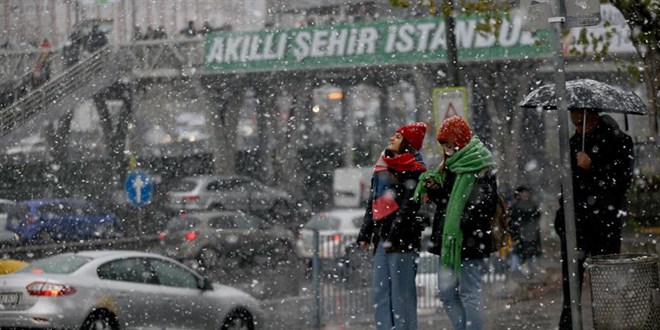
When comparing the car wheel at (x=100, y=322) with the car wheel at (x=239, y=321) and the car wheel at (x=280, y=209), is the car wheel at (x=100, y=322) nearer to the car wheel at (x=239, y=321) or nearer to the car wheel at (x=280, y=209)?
the car wheel at (x=239, y=321)

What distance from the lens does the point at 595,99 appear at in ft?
31.1

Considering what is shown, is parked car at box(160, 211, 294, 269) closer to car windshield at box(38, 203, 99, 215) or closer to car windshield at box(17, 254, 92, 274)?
car windshield at box(38, 203, 99, 215)

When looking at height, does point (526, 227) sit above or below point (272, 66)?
below

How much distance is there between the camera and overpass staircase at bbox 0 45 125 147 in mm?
31859

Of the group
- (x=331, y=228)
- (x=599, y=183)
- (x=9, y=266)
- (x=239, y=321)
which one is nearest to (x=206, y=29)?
(x=331, y=228)

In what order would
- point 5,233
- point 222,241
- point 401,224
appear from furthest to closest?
point 5,233 < point 222,241 < point 401,224

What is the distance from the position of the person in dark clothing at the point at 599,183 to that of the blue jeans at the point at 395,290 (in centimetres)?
123

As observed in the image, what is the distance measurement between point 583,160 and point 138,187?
15.0 m

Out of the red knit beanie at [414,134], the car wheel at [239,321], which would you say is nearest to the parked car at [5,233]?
the car wheel at [239,321]

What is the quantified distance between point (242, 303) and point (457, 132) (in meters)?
5.47

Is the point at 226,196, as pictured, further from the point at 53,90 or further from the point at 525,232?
the point at 525,232

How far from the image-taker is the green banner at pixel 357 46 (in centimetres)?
3497

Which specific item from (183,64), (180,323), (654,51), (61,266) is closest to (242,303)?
(180,323)

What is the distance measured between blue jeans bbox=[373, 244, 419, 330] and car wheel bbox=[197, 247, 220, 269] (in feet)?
48.6
